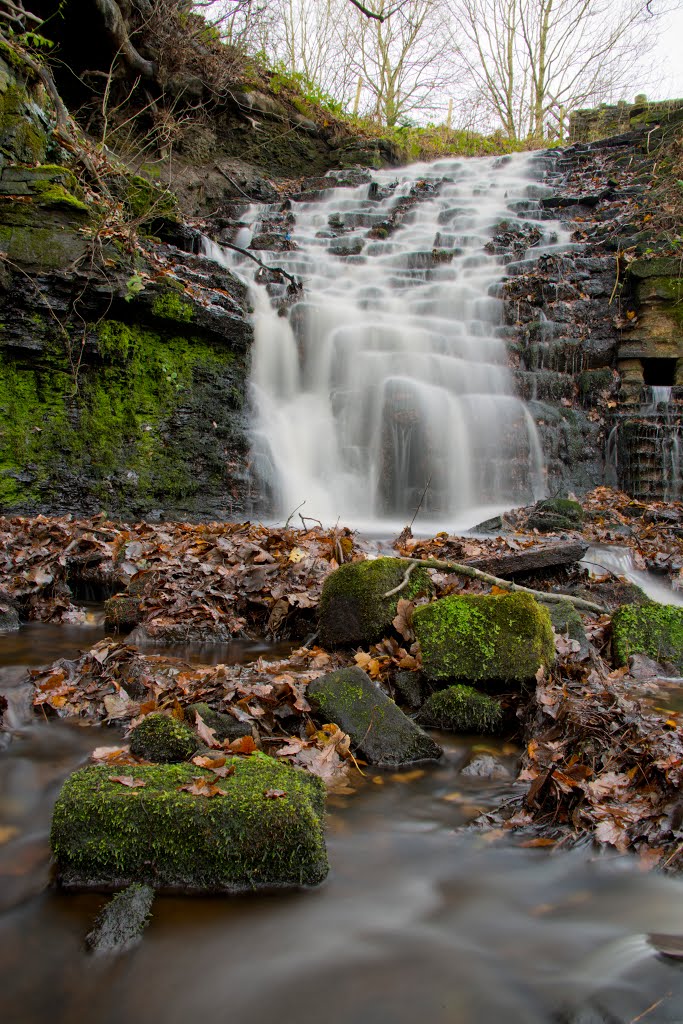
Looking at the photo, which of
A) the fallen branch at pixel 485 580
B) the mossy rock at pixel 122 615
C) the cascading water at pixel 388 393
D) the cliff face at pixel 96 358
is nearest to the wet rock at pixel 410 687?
the fallen branch at pixel 485 580

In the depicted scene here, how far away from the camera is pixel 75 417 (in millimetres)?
8641

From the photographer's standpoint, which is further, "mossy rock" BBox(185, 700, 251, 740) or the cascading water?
the cascading water

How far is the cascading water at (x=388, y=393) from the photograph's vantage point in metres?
10.8

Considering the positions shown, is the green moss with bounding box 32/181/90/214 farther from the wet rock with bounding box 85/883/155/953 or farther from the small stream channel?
the wet rock with bounding box 85/883/155/953

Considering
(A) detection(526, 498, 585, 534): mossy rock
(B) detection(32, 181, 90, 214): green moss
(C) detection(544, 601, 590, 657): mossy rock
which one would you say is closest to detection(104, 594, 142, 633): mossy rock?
(C) detection(544, 601, 590, 657): mossy rock

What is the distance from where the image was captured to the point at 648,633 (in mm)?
4152

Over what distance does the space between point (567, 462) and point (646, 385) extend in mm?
2624

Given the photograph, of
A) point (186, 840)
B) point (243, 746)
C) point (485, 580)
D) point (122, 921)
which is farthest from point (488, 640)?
point (122, 921)

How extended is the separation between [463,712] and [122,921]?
1.91 m

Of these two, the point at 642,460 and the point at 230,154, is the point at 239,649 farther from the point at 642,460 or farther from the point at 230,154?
the point at 230,154

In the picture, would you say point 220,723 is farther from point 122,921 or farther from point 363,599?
point 363,599

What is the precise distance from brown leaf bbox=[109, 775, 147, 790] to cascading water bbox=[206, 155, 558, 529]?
6.68 m

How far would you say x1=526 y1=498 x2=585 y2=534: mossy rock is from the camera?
27.6 feet

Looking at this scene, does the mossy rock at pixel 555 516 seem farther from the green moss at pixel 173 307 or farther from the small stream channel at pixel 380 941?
the small stream channel at pixel 380 941
